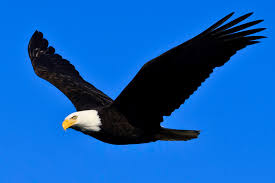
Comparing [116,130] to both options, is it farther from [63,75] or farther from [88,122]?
[63,75]

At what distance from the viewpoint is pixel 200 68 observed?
6770 millimetres

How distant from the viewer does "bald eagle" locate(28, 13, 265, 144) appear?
21.3 ft

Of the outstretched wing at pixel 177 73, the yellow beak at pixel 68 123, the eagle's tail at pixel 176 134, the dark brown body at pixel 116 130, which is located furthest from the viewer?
the eagle's tail at pixel 176 134

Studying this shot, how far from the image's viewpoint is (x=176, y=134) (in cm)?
770

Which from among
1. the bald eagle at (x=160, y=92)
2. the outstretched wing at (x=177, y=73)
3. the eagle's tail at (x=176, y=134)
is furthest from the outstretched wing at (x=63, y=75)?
the eagle's tail at (x=176, y=134)

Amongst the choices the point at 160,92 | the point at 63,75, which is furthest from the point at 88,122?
the point at 63,75

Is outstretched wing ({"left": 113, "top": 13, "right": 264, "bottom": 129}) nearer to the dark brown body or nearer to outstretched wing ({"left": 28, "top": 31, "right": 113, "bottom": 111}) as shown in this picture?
the dark brown body

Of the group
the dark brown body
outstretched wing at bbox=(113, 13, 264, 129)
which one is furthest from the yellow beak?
outstretched wing at bbox=(113, 13, 264, 129)

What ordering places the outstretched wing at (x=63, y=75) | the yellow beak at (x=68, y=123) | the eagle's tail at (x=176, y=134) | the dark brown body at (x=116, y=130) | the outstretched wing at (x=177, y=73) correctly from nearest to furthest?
1. the outstretched wing at (x=177, y=73)
2. the yellow beak at (x=68, y=123)
3. the dark brown body at (x=116, y=130)
4. the eagle's tail at (x=176, y=134)
5. the outstretched wing at (x=63, y=75)

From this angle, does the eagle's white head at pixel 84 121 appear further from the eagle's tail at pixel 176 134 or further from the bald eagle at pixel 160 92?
the eagle's tail at pixel 176 134

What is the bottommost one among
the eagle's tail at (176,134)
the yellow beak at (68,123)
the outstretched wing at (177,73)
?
the yellow beak at (68,123)

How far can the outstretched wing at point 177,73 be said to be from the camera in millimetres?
6454

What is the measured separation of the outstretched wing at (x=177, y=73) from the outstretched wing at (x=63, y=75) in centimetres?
119

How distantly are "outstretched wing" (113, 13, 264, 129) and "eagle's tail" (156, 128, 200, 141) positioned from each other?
223 mm
